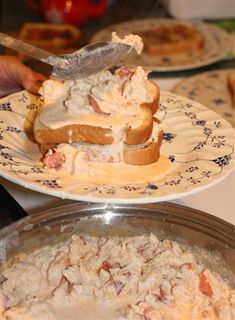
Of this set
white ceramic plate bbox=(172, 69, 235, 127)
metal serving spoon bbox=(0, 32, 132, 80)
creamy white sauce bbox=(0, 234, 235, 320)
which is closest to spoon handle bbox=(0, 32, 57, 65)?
metal serving spoon bbox=(0, 32, 132, 80)

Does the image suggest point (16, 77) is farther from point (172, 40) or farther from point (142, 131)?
point (172, 40)

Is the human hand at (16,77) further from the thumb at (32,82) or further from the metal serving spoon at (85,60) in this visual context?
the metal serving spoon at (85,60)

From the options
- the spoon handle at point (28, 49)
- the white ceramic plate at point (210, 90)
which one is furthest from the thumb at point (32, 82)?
the white ceramic plate at point (210, 90)

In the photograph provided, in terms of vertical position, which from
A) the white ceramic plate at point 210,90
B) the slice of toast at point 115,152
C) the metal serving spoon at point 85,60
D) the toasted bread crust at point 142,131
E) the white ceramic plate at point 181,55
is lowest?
the slice of toast at point 115,152

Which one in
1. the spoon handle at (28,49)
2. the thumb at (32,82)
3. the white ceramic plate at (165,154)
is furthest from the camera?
the thumb at (32,82)

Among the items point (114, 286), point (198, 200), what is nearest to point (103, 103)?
point (114, 286)

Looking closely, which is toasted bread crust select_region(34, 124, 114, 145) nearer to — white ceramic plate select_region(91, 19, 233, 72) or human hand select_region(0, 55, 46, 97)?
human hand select_region(0, 55, 46, 97)

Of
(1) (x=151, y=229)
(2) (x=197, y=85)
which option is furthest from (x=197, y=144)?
(2) (x=197, y=85)
